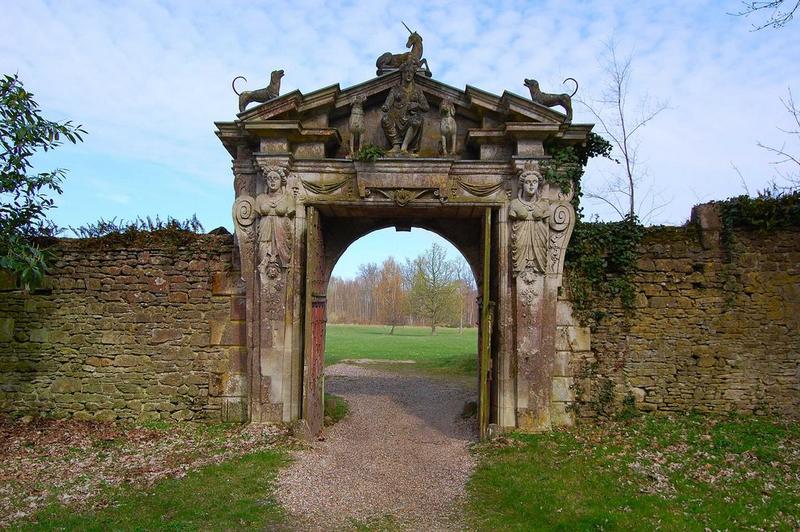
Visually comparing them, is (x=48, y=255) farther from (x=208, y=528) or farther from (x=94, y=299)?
(x=208, y=528)

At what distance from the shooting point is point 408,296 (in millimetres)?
38875

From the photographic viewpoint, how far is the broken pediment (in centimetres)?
771

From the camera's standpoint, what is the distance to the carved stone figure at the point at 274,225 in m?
7.80

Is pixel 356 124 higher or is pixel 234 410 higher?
pixel 356 124

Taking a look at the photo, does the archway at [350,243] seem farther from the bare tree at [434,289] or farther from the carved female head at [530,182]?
the bare tree at [434,289]

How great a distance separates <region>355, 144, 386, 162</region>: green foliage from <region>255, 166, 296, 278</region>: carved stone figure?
1.15 m

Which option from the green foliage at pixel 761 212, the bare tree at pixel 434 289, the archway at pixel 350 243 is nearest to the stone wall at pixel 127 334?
the archway at pixel 350 243

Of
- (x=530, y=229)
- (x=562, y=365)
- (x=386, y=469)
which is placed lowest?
(x=386, y=469)

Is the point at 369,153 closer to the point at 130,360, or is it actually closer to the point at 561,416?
the point at 561,416

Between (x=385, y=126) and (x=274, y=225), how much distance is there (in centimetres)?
224

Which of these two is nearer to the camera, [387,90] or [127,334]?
[387,90]

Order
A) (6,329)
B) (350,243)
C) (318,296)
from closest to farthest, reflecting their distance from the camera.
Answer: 1. (6,329)
2. (318,296)
3. (350,243)

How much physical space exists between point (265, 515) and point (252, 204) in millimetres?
4444

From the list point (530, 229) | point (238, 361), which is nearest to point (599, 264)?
point (530, 229)
